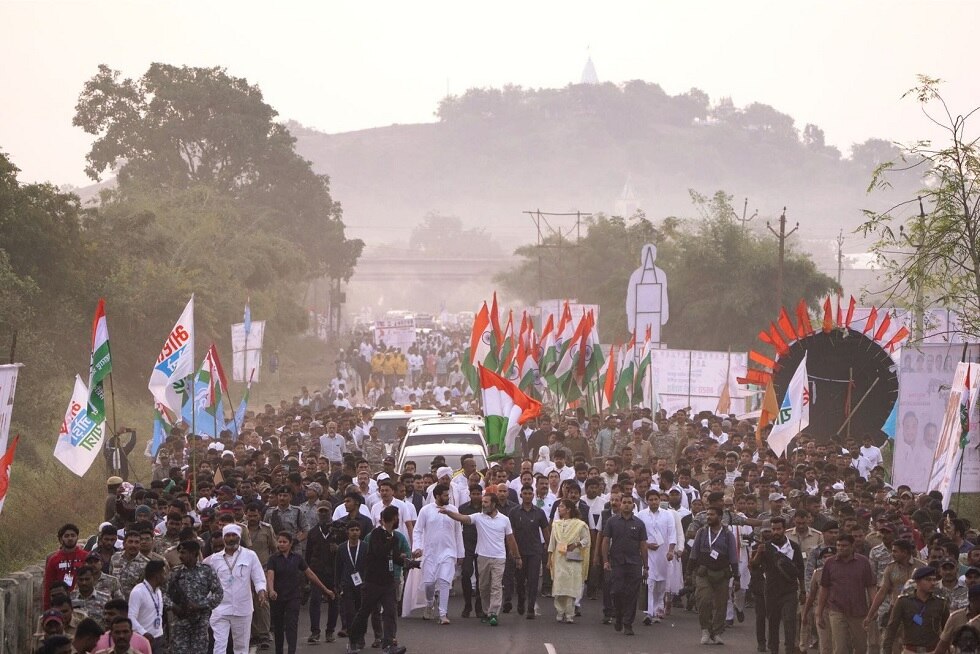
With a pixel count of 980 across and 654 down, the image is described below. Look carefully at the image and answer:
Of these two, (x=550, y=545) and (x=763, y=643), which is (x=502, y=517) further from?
(x=763, y=643)

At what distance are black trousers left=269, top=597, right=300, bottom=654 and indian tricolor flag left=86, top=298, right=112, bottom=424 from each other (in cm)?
350

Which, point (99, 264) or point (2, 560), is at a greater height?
point (99, 264)

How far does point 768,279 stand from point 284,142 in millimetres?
34578

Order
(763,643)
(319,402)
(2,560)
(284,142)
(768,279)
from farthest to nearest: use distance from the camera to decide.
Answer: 1. (284,142)
2. (768,279)
3. (319,402)
4. (2,560)
5. (763,643)

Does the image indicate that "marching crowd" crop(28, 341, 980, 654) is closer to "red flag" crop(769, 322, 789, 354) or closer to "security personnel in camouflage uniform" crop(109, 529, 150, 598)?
"security personnel in camouflage uniform" crop(109, 529, 150, 598)

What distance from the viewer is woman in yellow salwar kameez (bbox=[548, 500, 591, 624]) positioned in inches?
615

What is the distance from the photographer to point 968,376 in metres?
16.1

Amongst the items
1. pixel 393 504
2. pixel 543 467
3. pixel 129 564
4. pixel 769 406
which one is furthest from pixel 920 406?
pixel 129 564

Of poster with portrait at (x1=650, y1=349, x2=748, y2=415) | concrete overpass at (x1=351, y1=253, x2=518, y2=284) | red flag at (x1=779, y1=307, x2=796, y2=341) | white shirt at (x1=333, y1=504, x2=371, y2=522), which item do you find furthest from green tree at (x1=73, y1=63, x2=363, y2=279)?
concrete overpass at (x1=351, y1=253, x2=518, y2=284)

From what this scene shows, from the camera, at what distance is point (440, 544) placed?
1584cm

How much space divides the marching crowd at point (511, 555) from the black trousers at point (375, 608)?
0.8 inches

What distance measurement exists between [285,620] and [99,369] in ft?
13.9

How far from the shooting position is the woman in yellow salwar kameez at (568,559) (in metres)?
15.6

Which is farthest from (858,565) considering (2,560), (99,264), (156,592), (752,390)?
(99,264)
